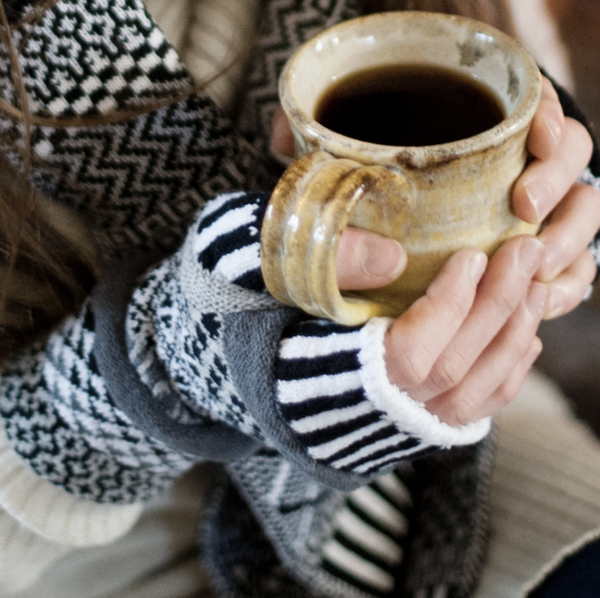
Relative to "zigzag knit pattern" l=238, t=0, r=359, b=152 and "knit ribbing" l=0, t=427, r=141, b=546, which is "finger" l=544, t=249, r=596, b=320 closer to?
→ "zigzag knit pattern" l=238, t=0, r=359, b=152

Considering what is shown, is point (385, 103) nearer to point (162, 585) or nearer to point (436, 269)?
point (436, 269)

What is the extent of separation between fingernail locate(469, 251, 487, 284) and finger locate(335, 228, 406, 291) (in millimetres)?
50

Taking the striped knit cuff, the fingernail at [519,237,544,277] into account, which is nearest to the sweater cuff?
the striped knit cuff

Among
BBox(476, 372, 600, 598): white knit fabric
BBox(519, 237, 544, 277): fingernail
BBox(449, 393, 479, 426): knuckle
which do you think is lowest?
BBox(476, 372, 600, 598): white knit fabric

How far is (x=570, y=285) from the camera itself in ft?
1.74

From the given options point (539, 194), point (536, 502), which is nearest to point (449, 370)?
point (539, 194)

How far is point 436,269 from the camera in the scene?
354 mm

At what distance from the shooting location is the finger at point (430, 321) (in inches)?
13.6

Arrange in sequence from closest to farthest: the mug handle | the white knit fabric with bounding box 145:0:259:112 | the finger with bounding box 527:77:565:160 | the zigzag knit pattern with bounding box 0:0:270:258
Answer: the mug handle, the finger with bounding box 527:77:565:160, the zigzag knit pattern with bounding box 0:0:270:258, the white knit fabric with bounding box 145:0:259:112

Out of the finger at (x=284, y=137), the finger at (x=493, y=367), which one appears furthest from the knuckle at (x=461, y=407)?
the finger at (x=284, y=137)

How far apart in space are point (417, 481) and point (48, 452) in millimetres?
465

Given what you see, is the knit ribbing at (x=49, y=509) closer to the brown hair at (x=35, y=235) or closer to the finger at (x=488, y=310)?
the brown hair at (x=35, y=235)

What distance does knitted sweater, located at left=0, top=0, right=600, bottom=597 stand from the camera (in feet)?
1.30

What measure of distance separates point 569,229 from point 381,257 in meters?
0.25
